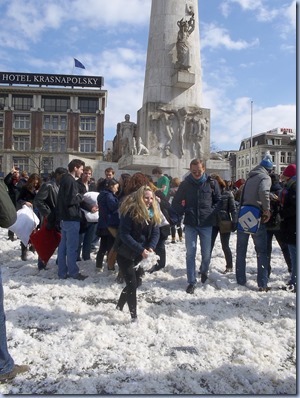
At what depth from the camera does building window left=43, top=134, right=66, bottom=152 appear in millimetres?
70750

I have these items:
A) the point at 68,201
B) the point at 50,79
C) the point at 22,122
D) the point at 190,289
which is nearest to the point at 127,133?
the point at 68,201

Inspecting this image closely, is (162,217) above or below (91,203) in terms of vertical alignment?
below

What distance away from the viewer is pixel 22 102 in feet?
230

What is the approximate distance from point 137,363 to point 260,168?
3.94 meters

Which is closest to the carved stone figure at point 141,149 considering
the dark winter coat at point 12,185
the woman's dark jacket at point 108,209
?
the dark winter coat at point 12,185

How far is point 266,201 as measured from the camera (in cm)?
→ 616

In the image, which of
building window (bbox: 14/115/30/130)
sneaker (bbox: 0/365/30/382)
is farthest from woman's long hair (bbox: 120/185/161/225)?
building window (bbox: 14/115/30/130)

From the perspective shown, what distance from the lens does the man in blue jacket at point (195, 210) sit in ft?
20.9

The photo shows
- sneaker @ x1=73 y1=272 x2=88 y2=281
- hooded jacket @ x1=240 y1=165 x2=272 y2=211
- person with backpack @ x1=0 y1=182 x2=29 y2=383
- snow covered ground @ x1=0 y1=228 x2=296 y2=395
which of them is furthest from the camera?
sneaker @ x1=73 y1=272 x2=88 y2=281

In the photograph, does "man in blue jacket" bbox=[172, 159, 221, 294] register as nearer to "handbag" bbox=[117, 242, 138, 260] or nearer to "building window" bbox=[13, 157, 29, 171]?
"handbag" bbox=[117, 242, 138, 260]

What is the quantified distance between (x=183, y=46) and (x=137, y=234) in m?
12.8

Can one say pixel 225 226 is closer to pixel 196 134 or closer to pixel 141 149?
pixel 141 149

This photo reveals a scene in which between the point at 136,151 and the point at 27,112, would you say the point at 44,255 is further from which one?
the point at 27,112

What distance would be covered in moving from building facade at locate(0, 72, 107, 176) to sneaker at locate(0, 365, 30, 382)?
67271mm
